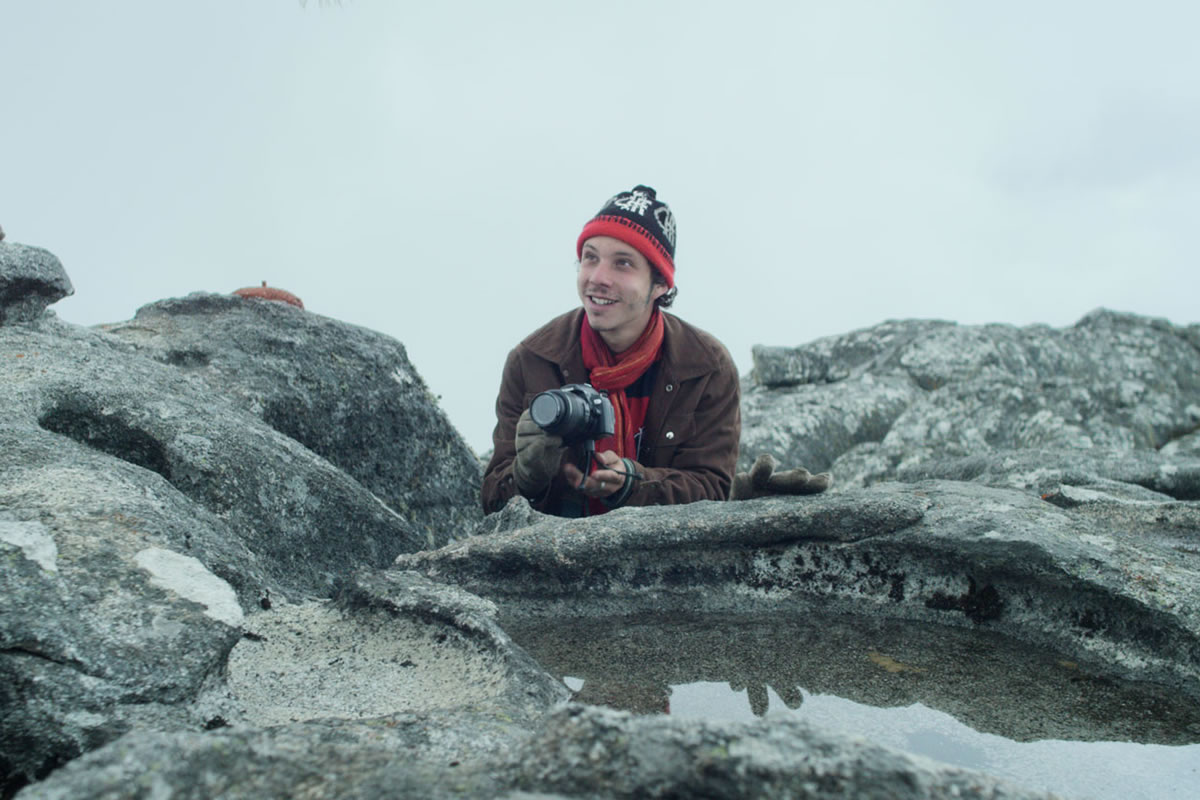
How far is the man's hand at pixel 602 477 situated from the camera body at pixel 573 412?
28 centimetres

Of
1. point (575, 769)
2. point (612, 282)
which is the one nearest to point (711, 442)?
point (612, 282)

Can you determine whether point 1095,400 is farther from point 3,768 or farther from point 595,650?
point 3,768

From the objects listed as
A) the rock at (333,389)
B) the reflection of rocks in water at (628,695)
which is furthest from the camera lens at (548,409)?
the reflection of rocks in water at (628,695)

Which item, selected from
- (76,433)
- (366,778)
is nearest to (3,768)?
(366,778)

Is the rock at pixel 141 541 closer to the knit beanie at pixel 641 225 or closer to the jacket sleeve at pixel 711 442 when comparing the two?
the jacket sleeve at pixel 711 442

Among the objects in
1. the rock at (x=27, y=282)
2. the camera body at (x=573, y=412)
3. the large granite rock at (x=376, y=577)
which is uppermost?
the rock at (x=27, y=282)

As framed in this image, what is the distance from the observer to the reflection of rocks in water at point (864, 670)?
291cm

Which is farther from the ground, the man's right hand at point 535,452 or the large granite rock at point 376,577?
the man's right hand at point 535,452

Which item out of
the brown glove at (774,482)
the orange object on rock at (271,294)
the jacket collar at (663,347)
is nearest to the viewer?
the brown glove at (774,482)

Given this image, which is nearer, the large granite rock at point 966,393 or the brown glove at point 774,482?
the brown glove at point 774,482

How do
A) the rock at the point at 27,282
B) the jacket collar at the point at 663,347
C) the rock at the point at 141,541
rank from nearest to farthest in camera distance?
1. the rock at the point at 141,541
2. the rock at the point at 27,282
3. the jacket collar at the point at 663,347

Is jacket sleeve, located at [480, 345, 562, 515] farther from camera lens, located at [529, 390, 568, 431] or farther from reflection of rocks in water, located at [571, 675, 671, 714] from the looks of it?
reflection of rocks in water, located at [571, 675, 671, 714]

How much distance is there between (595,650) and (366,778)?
1.80m

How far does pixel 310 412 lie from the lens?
5.56 meters
